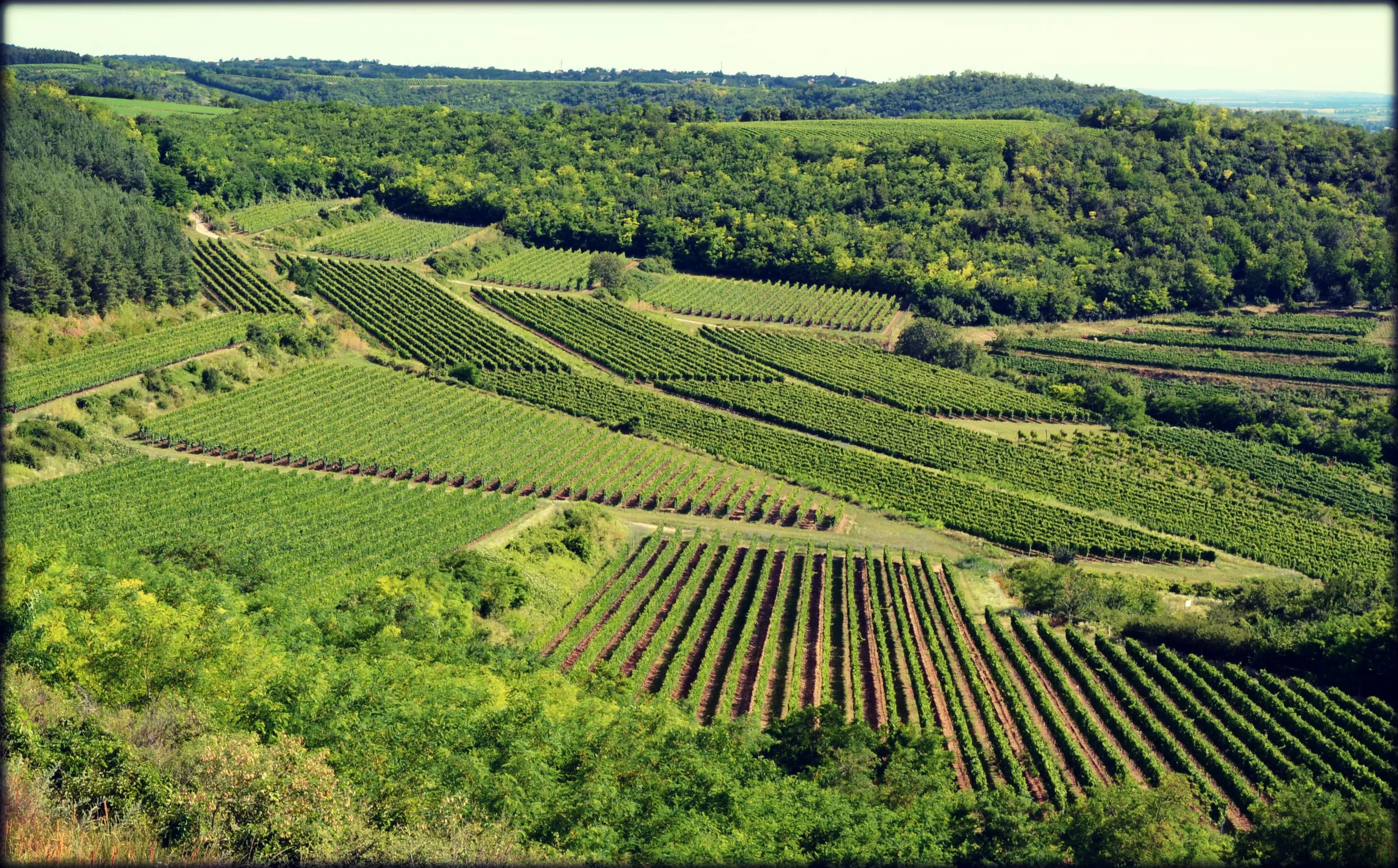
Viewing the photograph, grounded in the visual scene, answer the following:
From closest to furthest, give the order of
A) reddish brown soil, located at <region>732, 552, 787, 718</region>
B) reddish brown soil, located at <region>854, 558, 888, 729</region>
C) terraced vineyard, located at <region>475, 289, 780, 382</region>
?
reddish brown soil, located at <region>854, 558, 888, 729</region>, reddish brown soil, located at <region>732, 552, 787, 718</region>, terraced vineyard, located at <region>475, 289, 780, 382</region>

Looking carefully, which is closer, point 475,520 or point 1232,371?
point 475,520

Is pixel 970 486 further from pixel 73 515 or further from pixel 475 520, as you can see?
pixel 73 515

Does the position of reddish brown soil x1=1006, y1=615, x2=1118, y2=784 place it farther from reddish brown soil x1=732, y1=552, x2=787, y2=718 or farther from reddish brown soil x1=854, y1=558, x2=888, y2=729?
reddish brown soil x1=732, y1=552, x2=787, y2=718

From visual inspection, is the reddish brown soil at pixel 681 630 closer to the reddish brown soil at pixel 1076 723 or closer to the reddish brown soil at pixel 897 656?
the reddish brown soil at pixel 897 656

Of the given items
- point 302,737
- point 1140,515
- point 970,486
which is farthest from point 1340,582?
point 302,737

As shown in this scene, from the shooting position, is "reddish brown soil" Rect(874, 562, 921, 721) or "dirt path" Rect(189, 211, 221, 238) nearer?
"reddish brown soil" Rect(874, 562, 921, 721)

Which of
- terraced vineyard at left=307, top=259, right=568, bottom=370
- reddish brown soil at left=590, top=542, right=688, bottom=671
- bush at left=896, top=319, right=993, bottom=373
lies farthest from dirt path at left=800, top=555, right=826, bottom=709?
bush at left=896, top=319, right=993, bottom=373

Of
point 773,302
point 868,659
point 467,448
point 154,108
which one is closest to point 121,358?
point 467,448
